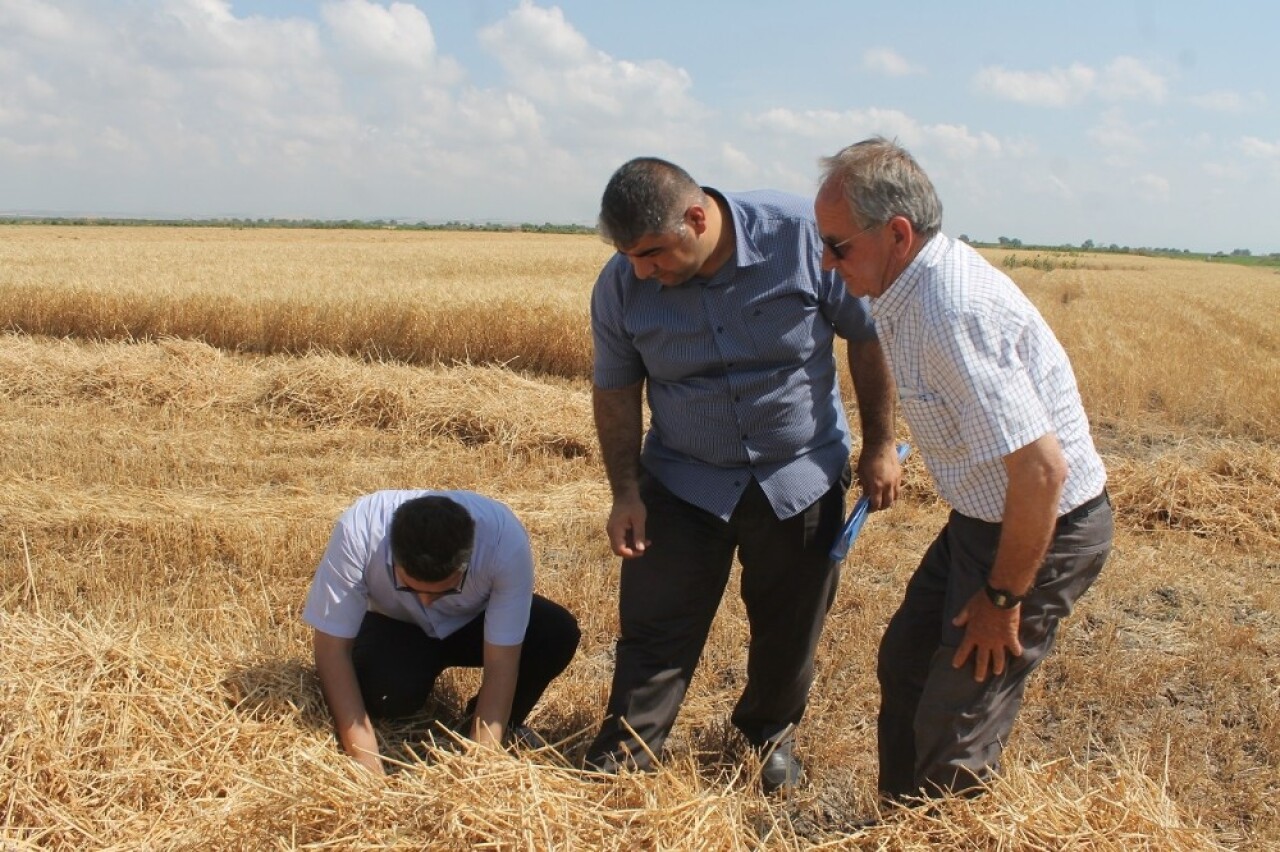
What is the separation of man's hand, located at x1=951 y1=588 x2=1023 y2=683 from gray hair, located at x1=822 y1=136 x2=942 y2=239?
91 centimetres

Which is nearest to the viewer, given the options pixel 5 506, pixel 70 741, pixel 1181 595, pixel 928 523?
pixel 70 741

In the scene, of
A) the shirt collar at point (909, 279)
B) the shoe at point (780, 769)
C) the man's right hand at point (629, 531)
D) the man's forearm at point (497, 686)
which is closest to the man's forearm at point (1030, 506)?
the shirt collar at point (909, 279)

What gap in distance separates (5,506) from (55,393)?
180 inches

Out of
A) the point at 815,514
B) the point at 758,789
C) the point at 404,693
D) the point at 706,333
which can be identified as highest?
the point at 706,333

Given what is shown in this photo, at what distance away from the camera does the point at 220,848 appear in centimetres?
251

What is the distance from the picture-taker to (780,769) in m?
3.57

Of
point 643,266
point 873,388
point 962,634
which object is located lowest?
point 962,634

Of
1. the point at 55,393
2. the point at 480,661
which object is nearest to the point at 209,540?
the point at 480,661

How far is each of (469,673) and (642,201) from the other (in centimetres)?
222

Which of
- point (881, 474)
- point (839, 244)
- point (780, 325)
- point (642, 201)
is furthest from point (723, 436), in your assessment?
point (839, 244)

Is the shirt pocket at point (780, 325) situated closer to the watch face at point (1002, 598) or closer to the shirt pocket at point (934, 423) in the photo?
the shirt pocket at point (934, 423)

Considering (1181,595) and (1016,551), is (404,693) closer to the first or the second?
(1016,551)

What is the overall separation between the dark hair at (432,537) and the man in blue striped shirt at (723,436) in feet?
1.55

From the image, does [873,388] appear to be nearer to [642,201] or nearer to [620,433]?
[620,433]
